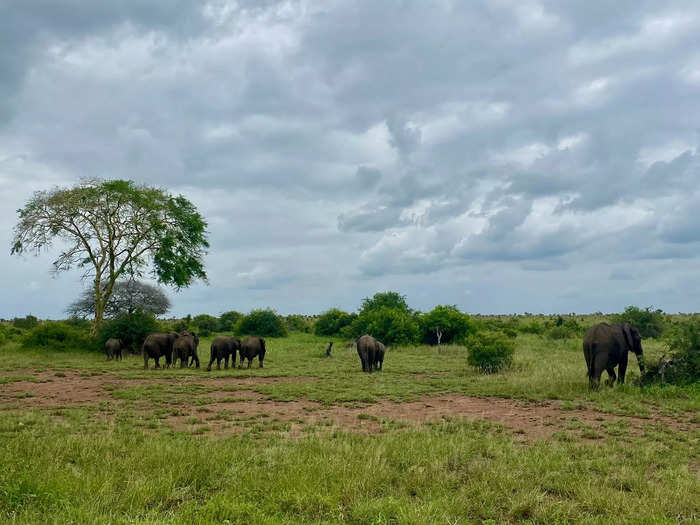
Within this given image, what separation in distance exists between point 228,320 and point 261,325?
11.3m

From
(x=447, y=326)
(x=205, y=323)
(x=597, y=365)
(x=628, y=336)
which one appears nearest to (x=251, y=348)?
(x=597, y=365)

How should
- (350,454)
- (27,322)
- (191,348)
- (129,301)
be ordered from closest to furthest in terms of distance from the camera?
(350,454) → (191,348) → (129,301) → (27,322)

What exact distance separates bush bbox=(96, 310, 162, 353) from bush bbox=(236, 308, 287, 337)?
18163 millimetres

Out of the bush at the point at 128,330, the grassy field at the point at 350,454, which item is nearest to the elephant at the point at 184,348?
the grassy field at the point at 350,454

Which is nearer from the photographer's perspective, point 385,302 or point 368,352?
point 368,352

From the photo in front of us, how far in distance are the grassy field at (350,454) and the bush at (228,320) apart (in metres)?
41.0

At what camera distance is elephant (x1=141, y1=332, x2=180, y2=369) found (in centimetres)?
2116

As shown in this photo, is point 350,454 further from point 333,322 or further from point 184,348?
point 333,322

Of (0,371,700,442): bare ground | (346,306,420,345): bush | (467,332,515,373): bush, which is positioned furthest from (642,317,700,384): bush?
(346,306,420,345): bush

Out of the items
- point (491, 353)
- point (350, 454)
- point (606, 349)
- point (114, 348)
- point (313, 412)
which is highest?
point (606, 349)

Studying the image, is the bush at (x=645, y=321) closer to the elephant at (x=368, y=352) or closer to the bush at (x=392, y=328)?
the bush at (x=392, y=328)

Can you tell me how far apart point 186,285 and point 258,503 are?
95.3 feet

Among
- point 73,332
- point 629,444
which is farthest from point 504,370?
point 73,332

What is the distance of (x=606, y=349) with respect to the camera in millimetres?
13742
